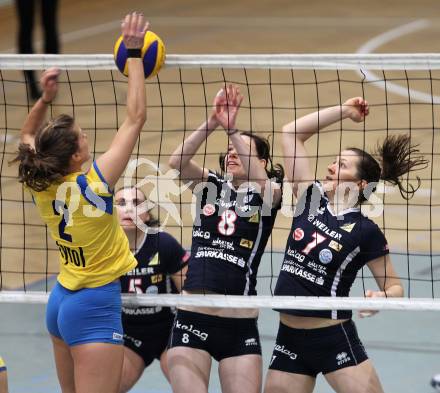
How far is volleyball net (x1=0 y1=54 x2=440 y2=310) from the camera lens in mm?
5633

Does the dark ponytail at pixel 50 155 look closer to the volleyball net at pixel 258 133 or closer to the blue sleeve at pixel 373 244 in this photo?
the volleyball net at pixel 258 133

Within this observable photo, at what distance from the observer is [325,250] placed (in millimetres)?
5543

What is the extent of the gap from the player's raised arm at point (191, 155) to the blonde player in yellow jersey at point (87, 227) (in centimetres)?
74

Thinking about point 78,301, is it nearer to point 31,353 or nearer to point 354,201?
point 354,201

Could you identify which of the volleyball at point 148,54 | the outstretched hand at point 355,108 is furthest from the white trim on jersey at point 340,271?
the volleyball at point 148,54

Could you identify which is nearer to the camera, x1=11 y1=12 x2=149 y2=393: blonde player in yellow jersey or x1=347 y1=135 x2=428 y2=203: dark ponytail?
x1=11 y1=12 x2=149 y2=393: blonde player in yellow jersey

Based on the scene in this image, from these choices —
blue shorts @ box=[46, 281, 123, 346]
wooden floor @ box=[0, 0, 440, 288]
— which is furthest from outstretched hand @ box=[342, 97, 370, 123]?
blue shorts @ box=[46, 281, 123, 346]

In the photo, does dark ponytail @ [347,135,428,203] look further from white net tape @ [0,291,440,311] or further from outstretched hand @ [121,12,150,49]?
outstretched hand @ [121,12,150,49]

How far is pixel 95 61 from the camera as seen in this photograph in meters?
5.76

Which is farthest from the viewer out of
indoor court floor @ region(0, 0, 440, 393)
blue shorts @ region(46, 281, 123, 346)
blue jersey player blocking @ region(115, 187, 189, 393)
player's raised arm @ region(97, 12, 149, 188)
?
indoor court floor @ region(0, 0, 440, 393)

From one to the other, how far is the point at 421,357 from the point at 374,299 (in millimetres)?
1658

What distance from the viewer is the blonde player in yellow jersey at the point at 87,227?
5.06 m

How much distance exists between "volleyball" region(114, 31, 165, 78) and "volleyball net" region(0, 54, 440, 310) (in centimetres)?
19

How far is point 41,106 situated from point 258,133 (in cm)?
514
